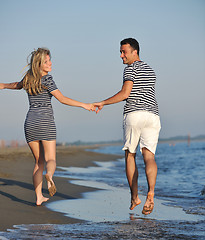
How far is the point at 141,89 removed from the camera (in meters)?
4.94

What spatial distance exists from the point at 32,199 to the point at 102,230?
2.20 meters

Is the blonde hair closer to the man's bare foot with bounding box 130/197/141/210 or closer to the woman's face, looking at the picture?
the woman's face

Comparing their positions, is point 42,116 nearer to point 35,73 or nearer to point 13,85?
point 35,73

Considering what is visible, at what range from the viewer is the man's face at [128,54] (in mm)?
5137

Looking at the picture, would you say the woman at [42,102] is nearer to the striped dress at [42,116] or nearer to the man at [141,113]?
the striped dress at [42,116]

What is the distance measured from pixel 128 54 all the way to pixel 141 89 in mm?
541

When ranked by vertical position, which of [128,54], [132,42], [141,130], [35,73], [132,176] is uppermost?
[132,42]

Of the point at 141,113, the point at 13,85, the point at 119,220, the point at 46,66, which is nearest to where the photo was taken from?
the point at 119,220

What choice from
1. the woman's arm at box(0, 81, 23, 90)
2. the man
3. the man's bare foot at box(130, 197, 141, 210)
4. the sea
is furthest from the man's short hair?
the sea

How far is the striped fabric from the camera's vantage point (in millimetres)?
4926

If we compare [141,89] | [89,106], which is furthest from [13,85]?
[141,89]

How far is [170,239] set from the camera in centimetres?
→ 356

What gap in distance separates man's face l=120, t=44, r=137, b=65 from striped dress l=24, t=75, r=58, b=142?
1.01 meters

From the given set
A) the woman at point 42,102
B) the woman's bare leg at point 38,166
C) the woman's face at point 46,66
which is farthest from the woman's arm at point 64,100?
the woman's bare leg at point 38,166
